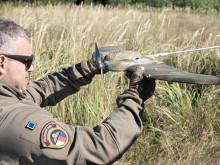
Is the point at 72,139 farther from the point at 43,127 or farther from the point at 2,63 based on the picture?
the point at 2,63

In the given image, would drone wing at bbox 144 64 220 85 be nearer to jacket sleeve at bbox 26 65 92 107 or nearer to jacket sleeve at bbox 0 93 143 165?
jacket sleeve at bbox 0 93 143 165

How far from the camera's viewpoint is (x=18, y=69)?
175 cm

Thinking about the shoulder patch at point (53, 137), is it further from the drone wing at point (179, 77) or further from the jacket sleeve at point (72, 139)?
the drone wing at point (179, 77)

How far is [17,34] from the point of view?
5.64ft

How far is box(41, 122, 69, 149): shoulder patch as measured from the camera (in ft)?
4.58

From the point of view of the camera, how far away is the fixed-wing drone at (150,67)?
1854mm

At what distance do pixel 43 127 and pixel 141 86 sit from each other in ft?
2.08

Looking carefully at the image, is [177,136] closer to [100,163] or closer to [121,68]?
[121,68]

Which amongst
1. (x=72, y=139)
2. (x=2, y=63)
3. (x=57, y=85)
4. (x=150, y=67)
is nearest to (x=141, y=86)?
(x=150, y=67)

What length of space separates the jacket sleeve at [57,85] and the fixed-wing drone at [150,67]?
281 mm

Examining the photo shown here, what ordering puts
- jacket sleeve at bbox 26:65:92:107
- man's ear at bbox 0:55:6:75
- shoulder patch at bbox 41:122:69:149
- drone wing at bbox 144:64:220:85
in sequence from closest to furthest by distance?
shoulder patch at bbox 41:122:69:149 → man's ear at bbox 0:55:6:75 → drone wing at bbox 144:64:220:85 → jacket sleeve at bbox 26:65:92:107

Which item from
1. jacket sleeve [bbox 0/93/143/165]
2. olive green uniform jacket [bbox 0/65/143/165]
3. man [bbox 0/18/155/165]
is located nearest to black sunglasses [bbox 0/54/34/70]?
man [bbox 0/18/155/165]

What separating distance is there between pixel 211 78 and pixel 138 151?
68.8 inches

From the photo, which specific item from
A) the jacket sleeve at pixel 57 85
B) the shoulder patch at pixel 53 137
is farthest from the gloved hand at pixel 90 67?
the shoulder patch at pixel 53 137
